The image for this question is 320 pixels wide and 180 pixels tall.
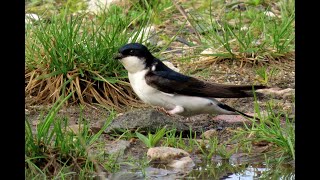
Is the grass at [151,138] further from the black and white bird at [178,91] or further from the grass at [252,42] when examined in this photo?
the grass at [252,42]

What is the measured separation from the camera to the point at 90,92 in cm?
685

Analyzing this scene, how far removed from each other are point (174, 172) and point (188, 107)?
140cm

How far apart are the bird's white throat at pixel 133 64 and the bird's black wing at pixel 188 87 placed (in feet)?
0.33

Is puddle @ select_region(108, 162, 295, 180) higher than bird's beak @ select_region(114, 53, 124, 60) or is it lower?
lower

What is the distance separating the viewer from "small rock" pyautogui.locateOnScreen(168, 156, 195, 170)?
5.14 meters

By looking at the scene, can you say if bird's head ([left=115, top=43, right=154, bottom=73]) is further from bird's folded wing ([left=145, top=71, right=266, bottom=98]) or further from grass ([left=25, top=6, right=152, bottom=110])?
grass ([left=25, top=6, right=152, bottom=110])

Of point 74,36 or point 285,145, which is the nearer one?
point 285,145

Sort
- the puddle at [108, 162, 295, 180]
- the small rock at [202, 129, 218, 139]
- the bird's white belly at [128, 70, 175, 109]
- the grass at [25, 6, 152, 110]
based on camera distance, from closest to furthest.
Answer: the puddle at [108, 162, 295, 180] → the small rock at [202, 129, 218, 139] → the bird's white belly at [128, 70, 175, 109] → the grass at [25, 6, 152, 110]

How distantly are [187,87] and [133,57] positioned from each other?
19.0 inches

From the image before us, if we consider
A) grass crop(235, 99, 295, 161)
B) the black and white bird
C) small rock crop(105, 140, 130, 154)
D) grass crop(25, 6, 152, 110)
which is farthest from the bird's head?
grass crop(235, 99, 295, 161)

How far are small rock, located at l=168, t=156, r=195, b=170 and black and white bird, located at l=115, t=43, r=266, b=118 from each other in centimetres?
120
